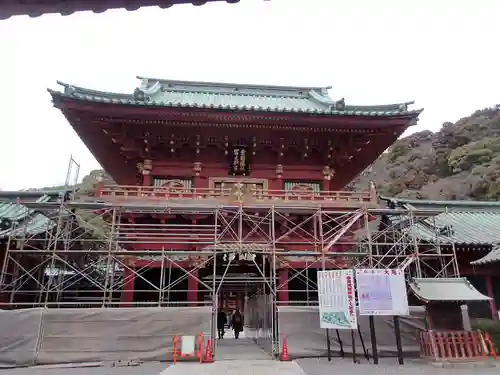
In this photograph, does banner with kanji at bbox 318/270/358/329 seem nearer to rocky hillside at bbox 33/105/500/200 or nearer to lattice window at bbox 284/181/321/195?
lattice window at bbox 284/181/321/195

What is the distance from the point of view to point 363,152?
16781mm

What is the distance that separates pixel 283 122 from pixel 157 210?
5.66 meters

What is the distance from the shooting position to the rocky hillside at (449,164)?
45000 millimetres

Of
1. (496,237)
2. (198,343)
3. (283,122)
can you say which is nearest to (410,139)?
(496,237)

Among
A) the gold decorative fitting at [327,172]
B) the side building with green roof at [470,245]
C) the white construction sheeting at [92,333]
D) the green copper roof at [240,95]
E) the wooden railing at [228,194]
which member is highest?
the green copper roof at [240,95]

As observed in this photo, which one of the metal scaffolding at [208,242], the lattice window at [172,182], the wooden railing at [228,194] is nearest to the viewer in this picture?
the metal scaffolding at [208,242]

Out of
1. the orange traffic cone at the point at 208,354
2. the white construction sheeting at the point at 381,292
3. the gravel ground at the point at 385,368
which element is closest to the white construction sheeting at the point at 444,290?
the white construction sheeting at the point at 381,292

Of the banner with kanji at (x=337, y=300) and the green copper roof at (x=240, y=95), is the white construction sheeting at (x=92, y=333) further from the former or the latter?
the green copper roof at (x=240, y=95)

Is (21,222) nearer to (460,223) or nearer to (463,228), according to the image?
(463,228)

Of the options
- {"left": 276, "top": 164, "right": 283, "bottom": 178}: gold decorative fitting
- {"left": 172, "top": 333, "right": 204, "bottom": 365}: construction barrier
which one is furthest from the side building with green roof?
{"left": 172, "top": 333, "right": 204, "bottom": 365}: construction barrier

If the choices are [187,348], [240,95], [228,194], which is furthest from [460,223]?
[187,348]

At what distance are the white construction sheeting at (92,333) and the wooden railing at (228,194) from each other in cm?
413

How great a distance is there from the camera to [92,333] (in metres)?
10.7

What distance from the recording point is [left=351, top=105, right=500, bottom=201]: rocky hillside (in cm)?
4500
